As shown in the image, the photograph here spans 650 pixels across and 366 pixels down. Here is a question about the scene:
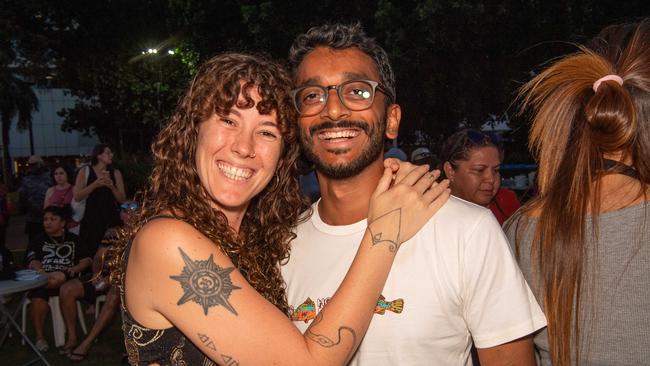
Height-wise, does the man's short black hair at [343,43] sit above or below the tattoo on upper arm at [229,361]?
above

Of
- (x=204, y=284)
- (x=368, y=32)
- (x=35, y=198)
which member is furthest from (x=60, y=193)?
(x=204, y=284)

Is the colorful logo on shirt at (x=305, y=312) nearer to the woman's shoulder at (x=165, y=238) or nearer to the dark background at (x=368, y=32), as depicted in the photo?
the woman's shoulder at (x=165, y=238)

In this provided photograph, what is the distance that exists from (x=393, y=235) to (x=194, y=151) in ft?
3.31

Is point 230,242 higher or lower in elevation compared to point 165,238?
lower

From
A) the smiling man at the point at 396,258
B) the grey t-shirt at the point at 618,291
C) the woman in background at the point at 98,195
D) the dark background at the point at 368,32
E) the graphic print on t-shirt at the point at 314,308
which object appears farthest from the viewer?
the dark background at the point at 368,32

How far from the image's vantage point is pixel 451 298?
7.02ft

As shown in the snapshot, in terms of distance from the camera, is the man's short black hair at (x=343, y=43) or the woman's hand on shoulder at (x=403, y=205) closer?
the woman's hand on shoulder at (x=403, y=205)

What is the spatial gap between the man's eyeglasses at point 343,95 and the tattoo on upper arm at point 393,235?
0.55 m

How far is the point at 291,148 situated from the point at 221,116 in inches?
22.1

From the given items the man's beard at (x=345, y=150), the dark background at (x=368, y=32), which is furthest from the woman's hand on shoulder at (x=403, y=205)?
the dark background at (x=368, y=32)

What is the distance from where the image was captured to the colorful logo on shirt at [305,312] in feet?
7.66

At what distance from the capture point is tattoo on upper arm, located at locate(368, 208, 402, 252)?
214cm

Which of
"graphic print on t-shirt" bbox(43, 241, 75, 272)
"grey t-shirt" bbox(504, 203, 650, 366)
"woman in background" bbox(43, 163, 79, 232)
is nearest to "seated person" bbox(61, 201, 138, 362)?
"graphic print on t-shirt" bbox(43, 241, 75, 272)

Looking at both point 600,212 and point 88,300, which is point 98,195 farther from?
point 600,212
